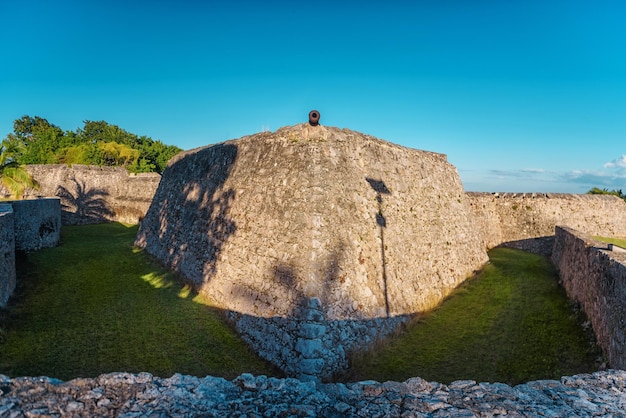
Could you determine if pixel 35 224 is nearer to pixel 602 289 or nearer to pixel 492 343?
pixel 492 343

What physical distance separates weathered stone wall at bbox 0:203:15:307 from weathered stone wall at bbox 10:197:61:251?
572 cm

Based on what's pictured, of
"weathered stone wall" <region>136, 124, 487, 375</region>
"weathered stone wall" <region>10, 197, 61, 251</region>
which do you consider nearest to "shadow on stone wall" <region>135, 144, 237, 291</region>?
"weathered stone wall" <region>136, 124, 487, 375</region>

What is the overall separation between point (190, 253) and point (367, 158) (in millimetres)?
7967

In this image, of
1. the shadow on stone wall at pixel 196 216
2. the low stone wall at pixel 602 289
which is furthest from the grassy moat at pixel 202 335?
the shadow on stone wall at pixel 196 216

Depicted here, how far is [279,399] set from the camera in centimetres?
422

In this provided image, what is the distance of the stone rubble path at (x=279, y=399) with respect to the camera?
3891mm

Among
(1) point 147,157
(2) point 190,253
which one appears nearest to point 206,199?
(2) point 190,253

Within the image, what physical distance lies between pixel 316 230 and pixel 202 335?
4460 millimetres

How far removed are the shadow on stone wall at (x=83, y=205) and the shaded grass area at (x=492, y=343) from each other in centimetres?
2994

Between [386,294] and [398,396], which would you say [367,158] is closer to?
[386,294]

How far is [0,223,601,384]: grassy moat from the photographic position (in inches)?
335

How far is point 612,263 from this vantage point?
27.8ft

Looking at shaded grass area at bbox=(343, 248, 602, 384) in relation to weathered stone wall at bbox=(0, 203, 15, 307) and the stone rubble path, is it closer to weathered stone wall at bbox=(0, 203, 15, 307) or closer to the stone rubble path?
the stone rubble path

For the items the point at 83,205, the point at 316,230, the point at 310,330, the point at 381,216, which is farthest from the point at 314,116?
the point at 83,205
